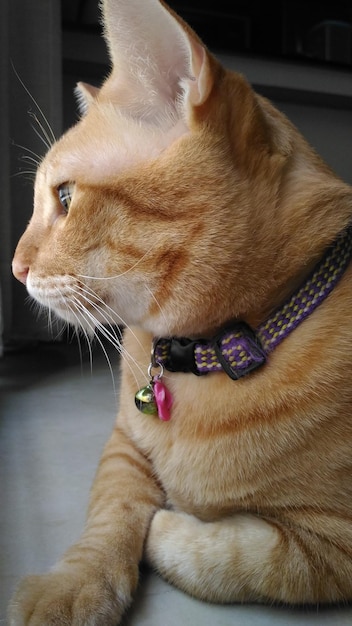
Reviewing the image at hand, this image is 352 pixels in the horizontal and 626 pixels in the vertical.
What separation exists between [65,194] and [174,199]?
18cm

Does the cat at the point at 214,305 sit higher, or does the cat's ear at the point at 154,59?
the cat's ear at the point at 154,59

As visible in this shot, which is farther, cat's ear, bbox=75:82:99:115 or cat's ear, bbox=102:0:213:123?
cat's ear, bbox=75:82:99:115

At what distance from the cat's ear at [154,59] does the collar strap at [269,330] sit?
26cm

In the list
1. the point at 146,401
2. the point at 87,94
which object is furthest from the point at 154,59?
the point at 146,401

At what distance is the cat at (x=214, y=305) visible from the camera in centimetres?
67

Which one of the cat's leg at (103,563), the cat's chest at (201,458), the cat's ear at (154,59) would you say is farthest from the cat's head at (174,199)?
the cat's leg at (103,563)

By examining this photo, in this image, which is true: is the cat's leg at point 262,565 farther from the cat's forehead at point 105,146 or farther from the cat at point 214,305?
the cat's forehead at point 105,146

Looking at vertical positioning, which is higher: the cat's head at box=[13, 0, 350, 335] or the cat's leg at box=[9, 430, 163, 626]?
the cat's head at box=[13, 0, 350, 335]

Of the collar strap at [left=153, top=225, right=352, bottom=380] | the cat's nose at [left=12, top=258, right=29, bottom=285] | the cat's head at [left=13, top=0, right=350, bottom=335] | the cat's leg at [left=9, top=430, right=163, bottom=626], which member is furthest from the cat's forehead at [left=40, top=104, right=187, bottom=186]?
the cat's leg at [left=9, top=430, right=163, bottom=626]

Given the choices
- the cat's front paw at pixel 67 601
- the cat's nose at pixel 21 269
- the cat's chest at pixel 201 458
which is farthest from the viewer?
the cat's nose at pixel 21 269

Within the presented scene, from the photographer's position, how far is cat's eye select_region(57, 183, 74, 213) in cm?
77

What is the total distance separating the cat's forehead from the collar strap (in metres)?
0.24

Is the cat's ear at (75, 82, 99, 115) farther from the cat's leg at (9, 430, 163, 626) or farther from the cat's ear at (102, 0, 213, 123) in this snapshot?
the cat's leg at (9, 430, 163, 626)

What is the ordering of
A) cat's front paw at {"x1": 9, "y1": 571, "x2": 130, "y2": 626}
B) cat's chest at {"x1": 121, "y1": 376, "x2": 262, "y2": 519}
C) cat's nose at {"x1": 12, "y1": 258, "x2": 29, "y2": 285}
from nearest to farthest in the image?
cat's front paw at {"x1": 9, "y1": 571, "x2": 130, "y2": 626}, cat's chest at {"x1": 121, "y1": 376, "x2": 262, "y2": 519}, cat's nose at {"x1": 12, "y1": 258, "x2": 29, "y2": 285}
